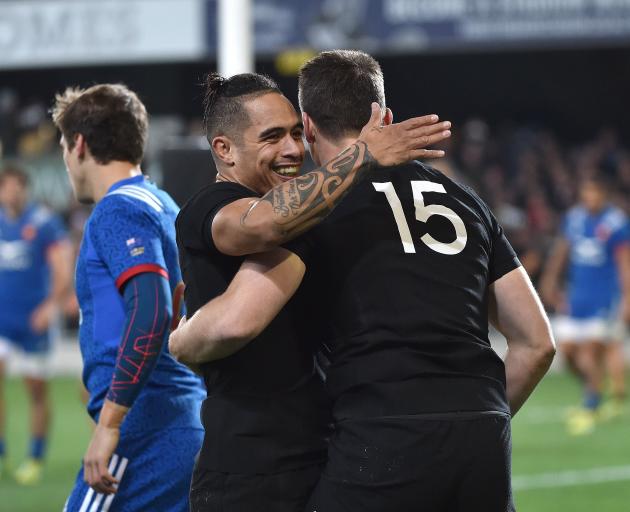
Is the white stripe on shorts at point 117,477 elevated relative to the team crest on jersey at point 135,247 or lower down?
lower down

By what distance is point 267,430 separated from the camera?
3.25m

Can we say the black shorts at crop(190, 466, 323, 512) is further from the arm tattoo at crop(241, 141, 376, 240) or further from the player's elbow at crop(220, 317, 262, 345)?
the arm tattoo at crop(241, 141, 376, 240)

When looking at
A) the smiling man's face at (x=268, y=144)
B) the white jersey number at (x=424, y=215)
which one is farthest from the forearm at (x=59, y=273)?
the white jersey number at (x=424, y=215)

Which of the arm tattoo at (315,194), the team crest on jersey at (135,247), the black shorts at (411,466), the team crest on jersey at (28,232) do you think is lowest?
the team crest on jersey at (28,232)

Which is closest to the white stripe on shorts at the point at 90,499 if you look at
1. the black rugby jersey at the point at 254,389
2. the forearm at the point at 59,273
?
the black rugby jersey at the point at 254,389

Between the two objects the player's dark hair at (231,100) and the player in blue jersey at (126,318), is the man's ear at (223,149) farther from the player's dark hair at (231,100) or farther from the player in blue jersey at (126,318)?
the player in blue jersey at (126,318)

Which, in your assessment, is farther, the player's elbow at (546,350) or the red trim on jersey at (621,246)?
the red trim on jersey at (621,246)

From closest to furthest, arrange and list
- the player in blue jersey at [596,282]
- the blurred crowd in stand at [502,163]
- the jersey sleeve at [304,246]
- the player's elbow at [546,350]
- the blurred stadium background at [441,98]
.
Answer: the jersey sleeve at [304,246]
the player's elbow at [546,350]
the blurred stadium background at [441,98]
the player in blue jersey at [596,282]
the blurred crowd in stand at [502,163]

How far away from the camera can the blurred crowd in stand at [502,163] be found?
786 inches

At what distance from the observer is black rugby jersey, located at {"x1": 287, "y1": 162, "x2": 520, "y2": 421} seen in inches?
124

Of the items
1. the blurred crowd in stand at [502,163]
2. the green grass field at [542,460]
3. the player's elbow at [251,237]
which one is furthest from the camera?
the blurred crowd in stand at [502,163]

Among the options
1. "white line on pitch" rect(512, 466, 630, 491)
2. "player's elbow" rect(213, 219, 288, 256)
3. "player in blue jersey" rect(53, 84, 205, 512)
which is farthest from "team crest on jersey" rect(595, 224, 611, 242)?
"player's elbow" rect(213, 219, 288, 256)

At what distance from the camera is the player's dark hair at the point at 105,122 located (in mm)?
4219

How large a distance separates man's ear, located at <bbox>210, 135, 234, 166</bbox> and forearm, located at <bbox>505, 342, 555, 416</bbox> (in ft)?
3.17
